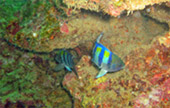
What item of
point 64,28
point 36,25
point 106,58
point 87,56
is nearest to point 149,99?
point 106,58

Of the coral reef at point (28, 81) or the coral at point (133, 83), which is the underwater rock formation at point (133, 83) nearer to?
the coral at point (133, 83)

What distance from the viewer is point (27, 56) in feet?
14.8

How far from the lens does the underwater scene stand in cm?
268

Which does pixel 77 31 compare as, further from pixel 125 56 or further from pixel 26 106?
pixel 26 106

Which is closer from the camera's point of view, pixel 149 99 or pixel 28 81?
pixel 149 99

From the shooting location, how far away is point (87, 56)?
3.53 meters

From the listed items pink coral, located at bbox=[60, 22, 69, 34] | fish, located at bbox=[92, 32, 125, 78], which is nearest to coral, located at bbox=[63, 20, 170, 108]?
fish, located at bbox=[92, 32, 125, 78]

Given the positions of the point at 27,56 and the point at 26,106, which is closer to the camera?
the point at 26,106

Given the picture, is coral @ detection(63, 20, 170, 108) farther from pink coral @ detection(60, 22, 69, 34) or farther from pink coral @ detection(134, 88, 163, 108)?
pink coral @ detection(60, 22, 69, 34)

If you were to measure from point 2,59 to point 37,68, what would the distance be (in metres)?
1.13

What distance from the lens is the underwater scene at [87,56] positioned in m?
2.68

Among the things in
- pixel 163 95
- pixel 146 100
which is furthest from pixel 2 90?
pixel 163 95

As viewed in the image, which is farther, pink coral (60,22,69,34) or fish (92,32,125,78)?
pink coral (60,22,69,34)

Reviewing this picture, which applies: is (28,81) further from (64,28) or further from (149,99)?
(149,99)
